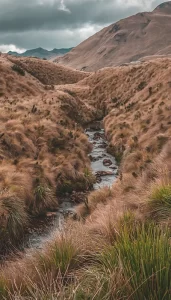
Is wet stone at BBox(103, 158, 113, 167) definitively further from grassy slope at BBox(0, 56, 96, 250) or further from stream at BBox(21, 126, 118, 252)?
grassy slope at BBox(0, 56, 96, 250)

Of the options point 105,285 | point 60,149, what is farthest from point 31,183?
point 105,285

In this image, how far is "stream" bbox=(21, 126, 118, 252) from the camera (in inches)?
450

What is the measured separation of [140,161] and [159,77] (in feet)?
66.3

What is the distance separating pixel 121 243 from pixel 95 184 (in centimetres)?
1293

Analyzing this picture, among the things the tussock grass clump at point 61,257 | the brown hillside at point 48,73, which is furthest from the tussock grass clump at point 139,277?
the brown hillside at point 48,73

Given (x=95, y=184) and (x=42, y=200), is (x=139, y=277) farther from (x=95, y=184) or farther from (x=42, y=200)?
(x=95, y=184)

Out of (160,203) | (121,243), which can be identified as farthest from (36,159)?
(121,243)

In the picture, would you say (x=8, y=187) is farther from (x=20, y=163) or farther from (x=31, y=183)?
(x=20, y=163)

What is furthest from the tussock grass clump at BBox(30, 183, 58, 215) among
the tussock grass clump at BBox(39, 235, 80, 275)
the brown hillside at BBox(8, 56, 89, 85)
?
the brown hillside at BBox(8, 56, 89, 85)

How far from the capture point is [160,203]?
8117 mm

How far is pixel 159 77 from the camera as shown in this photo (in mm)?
34531

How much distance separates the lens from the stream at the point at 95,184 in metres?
11.4

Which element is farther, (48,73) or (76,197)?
(48,73)

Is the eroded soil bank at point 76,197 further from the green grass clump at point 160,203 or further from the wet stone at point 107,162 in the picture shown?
the green grass clump at point 160,203
